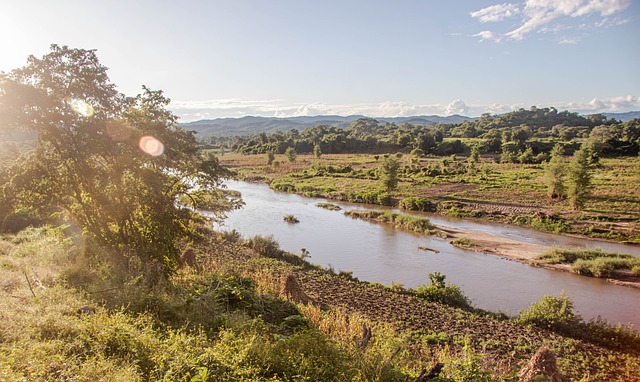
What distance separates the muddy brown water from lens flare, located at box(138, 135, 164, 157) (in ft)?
32.9

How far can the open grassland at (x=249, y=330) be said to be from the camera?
7.04 m

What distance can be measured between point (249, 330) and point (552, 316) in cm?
1445

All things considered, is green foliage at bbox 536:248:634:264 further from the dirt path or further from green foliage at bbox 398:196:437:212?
green foliage at bbox 398:196:437:212

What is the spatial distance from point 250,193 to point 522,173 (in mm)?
45135

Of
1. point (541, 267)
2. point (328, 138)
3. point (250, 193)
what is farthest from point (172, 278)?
point (328, 138)

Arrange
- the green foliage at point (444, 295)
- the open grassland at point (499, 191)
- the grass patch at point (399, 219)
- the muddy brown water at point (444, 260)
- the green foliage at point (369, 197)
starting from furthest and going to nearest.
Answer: the green foliage at point (369, 197) < the open grassland at point (499, 191) < the grass patch at point (399, 219) < the muddy brown water at point (444, 260) < the green foliage at point (444, 295)

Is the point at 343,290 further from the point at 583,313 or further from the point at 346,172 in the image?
the point at 346,172

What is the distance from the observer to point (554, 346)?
14883mm

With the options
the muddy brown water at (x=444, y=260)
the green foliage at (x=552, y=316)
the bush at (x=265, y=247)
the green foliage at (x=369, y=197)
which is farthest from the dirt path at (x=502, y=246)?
the bush at (x=265, y=247)

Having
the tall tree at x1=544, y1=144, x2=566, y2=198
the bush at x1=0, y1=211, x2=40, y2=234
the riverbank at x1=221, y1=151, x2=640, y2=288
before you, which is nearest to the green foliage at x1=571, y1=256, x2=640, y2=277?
the riverbank at x1=221, y1=151, x2=640, y2=288

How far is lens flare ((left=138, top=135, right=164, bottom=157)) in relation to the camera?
14.1 meters

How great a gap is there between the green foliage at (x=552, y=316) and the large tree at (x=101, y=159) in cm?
1551

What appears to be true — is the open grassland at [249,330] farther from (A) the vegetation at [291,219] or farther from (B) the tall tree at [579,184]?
(B) the tall tree at [579,184]

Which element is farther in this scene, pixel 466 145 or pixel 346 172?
pixel 466 145
